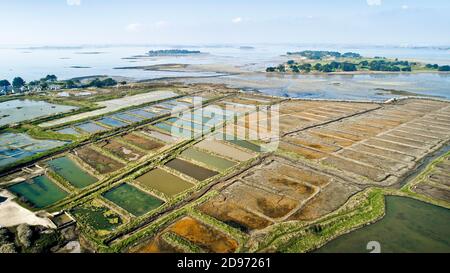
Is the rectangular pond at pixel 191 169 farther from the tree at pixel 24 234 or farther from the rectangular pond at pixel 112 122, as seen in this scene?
the rectangular pond at pixel 112 122

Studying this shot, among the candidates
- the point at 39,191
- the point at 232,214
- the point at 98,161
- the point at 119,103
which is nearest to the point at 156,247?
the point at 232,214

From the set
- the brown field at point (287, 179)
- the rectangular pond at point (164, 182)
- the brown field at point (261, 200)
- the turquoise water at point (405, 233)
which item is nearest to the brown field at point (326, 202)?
the brown field at point (287, 179)

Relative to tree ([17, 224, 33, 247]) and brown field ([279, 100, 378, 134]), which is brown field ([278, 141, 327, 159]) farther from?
tree ([17, 224, 33, 247])

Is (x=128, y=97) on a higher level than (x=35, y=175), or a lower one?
higher

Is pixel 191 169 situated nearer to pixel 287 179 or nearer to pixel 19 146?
pixel 287 179

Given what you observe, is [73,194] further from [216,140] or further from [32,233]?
[216,140]
